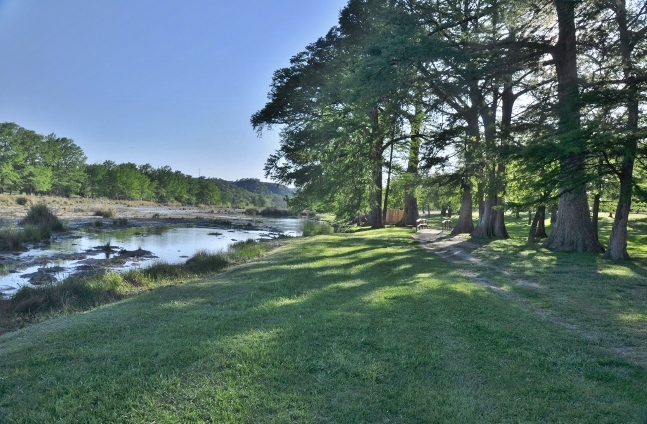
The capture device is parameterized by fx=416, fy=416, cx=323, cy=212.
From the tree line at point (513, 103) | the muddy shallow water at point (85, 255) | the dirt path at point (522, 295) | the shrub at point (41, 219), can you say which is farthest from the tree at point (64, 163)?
the dirt path at point (522, 295)

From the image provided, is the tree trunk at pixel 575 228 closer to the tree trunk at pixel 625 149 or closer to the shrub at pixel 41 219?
the tree trunk at pixel 625 149

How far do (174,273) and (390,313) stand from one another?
29.5ft

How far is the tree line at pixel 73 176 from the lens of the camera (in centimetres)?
7106

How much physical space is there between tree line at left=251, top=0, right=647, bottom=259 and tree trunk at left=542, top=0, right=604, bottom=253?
40 millimetres

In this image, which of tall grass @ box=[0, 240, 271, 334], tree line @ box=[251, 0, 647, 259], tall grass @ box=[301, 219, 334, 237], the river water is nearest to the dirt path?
tree line @ box=[251, 0, 647, 259]

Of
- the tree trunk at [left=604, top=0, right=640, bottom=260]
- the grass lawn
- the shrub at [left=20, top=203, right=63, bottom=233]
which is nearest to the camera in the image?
the grass lawn

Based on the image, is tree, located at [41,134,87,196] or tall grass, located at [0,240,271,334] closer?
tall grass, located at [0,240,271,334]

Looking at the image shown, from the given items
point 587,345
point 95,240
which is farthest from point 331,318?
point 95,240

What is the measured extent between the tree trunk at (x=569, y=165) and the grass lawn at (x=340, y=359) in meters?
4.46

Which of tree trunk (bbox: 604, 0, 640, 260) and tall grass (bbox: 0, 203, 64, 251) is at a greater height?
tree trunk (bbox: 604, 0, 640, 260)

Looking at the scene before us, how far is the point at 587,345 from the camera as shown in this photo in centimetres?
534

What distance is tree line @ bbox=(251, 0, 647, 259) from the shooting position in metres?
11.5

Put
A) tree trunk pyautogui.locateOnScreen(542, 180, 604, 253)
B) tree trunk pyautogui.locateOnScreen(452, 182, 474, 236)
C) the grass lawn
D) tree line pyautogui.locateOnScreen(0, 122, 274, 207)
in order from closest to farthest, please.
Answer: the grass lawn, tree trunk pyautogui.locateOnScreen(542, 180, 604, 253), tree trunk pyautogui.locateOnScreen(452, 182, 474, 236), tree line pyautogui.locateOnScreen(0, 122, 274, 207)

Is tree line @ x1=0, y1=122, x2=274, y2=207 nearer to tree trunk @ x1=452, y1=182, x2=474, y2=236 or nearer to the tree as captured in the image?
the tree
